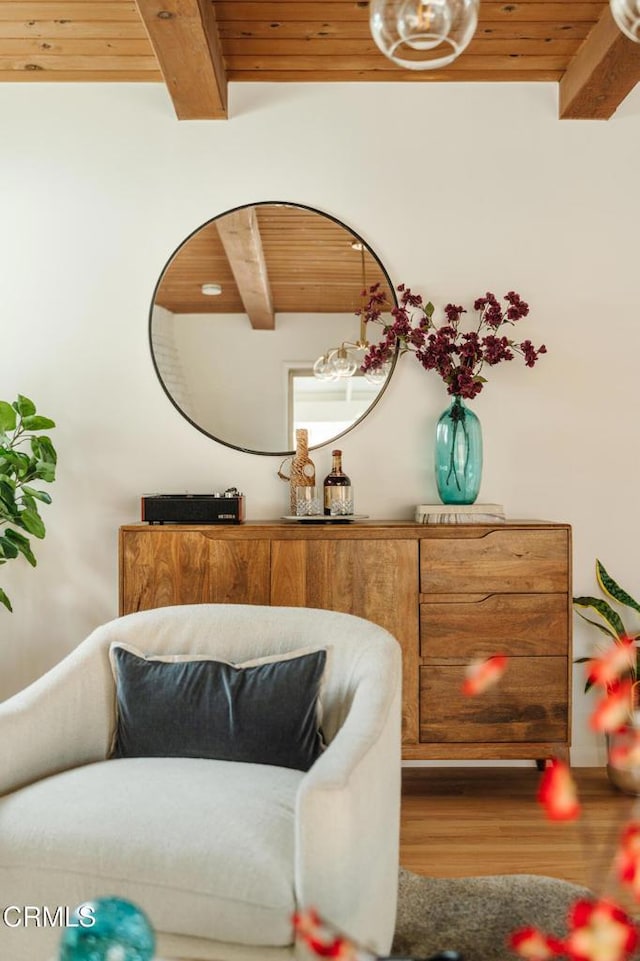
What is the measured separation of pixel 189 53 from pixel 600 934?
A: 272 centimetres

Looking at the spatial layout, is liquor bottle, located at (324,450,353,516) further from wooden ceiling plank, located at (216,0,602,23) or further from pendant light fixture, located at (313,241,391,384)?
wooden ceiling plank, located at (216,0,602,23)

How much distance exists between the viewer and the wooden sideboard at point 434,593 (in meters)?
2.78

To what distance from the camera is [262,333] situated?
10.6ft

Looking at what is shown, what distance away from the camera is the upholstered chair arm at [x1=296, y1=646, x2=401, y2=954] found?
57.4 inches

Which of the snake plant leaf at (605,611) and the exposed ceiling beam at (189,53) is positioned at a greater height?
the exposed ceiling beam at (189,53)

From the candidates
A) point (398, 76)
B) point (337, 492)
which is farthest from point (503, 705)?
point (398, 76)

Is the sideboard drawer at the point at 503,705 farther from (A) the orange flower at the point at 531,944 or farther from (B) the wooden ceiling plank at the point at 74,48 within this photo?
(B) the wooden ceiling plank at the point at 74,48

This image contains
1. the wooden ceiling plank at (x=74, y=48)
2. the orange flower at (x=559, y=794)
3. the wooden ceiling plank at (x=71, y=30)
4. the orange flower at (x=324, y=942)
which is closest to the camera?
the orange flower at (x=559, y=794)

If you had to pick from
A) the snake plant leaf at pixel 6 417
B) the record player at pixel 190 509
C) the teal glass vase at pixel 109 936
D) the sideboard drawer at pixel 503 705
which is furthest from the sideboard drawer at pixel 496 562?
the teal glass vase at pixel 109 936

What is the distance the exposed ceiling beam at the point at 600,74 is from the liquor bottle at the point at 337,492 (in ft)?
5.09

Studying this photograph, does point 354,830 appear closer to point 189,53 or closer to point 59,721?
point 59,721

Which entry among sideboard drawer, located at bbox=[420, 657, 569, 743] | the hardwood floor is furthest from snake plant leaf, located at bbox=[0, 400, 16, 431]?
the hardwood floor

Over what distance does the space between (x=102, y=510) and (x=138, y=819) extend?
176 centimetres

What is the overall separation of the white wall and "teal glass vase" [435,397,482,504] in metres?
0.14
